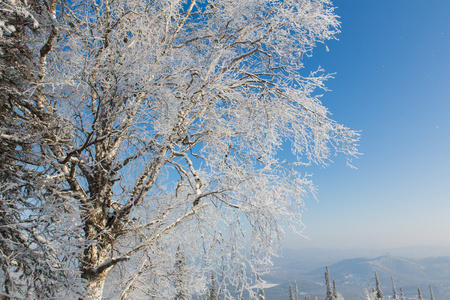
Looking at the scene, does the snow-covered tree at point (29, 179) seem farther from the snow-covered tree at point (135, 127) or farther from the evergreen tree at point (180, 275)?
the evergreen tree at point (180, 275)

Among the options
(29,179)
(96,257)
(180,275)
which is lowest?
(180,275)

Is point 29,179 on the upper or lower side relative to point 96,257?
upper

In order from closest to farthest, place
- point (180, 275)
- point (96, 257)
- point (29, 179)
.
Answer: point (29, 179) → point (96, 257) → point (180, 275)

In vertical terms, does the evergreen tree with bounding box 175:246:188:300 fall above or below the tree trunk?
below

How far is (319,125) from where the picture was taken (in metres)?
4.68

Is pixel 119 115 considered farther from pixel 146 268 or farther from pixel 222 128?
pixel 146 268

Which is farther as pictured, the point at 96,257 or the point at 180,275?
the point at 180,275

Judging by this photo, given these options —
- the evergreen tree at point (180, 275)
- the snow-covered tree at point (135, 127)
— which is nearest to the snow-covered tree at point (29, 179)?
the snow-covered tree at point (135, 127)

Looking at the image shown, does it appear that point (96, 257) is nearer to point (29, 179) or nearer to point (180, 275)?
point (29, 179)

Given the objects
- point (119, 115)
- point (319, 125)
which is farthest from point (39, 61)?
point (319, 125)

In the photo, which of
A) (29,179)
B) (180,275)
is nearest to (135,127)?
(29,179)

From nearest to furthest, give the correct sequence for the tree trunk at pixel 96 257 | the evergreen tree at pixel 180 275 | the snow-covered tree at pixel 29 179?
the snow-covered tree at pixel 29 179 → the tree trunk at pixel 96 257 → the evergreen tree at pixel 180 275

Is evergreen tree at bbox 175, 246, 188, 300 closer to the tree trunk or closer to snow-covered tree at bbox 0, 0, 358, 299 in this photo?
snow-covered tree at bbox 0, 0, 358, 299

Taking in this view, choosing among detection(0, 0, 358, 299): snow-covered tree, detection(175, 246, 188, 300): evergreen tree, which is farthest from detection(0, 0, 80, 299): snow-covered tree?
detection(175, 246, 188, 300): evergreen tree
